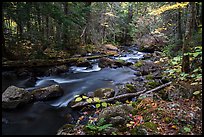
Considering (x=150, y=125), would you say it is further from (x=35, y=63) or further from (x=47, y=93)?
(x=35, y=63)

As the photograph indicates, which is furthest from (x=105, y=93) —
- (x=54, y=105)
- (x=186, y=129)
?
(x=186, y=129)

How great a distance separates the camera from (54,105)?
27.8ft

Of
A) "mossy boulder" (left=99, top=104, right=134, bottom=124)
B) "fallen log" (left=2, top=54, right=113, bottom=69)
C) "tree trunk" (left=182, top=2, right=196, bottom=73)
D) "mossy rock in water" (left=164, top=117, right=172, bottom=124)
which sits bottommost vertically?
"mossy rock in water" (left=164, top=117, right=172, bottom=124)

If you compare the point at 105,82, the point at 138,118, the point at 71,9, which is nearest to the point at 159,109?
the point at 138,118

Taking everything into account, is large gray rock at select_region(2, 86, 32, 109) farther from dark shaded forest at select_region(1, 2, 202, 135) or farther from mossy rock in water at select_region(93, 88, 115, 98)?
mossy rock in water at select_region(93, 88, 115, 98)

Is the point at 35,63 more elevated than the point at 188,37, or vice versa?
the point at 188,37

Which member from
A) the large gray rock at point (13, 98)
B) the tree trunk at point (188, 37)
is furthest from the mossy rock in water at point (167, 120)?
the large gray rock at point (13, 98)

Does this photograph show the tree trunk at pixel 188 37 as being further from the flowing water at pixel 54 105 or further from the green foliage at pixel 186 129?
the flowing water at pixel 54 105

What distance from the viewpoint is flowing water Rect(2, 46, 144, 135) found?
6.88 metres

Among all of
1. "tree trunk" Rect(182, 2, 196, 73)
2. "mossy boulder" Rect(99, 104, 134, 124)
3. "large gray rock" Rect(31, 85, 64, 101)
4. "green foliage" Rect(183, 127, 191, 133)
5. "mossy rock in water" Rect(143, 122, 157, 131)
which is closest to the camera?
"green foliage" Rect(183, 127, 191, 133)

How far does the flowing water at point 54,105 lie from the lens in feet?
22.6

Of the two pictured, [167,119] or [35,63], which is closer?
[167,119]

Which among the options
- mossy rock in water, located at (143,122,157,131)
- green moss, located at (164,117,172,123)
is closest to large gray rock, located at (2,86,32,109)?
mossy rock in water, located at (143,122,157,131)

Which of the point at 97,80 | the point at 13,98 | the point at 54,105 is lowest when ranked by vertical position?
the point at 54,105
